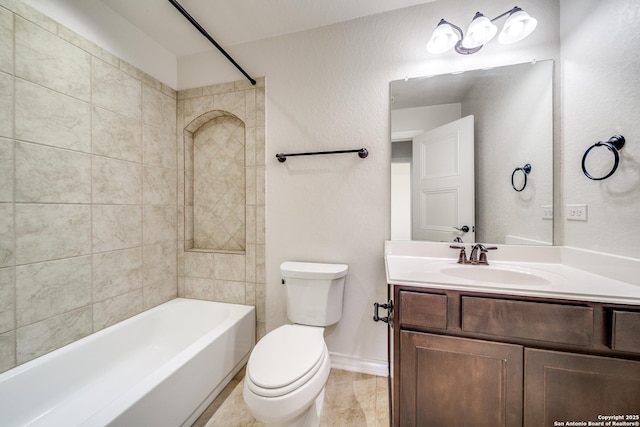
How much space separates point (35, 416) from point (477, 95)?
111 inches

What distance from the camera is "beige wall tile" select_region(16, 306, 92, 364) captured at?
Result: 1098 millimetres

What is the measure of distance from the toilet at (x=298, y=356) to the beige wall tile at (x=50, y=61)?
1.57 m

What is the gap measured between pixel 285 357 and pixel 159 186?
5.12 ft

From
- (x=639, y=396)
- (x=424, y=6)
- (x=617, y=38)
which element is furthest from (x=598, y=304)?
(x=424, y=6)

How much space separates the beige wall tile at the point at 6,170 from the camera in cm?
102

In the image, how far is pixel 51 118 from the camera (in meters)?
1.18

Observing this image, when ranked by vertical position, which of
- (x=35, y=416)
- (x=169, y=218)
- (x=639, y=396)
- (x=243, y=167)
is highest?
(x=243, y=167)

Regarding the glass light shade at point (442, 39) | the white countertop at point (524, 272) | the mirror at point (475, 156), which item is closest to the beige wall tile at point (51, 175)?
the white countertop at point (524, 272)

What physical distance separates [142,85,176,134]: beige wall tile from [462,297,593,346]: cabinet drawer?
2256 millimetres

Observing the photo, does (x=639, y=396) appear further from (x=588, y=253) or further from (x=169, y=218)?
(x=169, y=218)

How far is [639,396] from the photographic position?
0.77 m

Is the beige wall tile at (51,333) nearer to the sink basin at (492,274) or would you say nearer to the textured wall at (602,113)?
the sink basin at (492,274)

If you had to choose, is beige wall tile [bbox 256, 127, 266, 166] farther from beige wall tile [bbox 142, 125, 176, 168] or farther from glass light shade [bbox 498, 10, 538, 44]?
glass light shade [bbox 498, 10, 538, 44]

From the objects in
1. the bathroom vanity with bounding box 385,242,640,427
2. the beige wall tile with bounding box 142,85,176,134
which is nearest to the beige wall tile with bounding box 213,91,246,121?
the beige wall tile with bounding box 142,85,176,134
